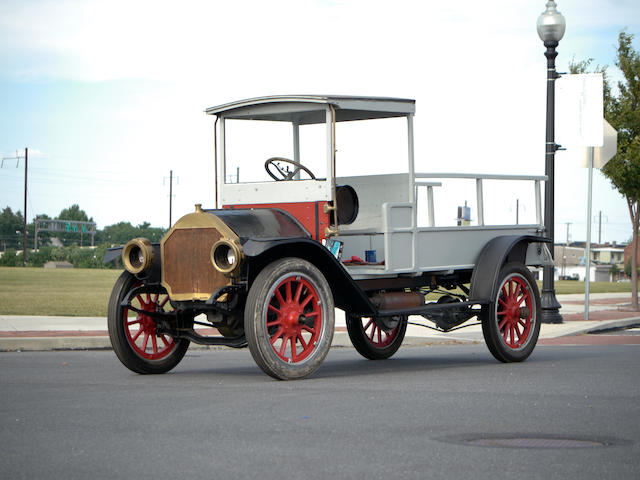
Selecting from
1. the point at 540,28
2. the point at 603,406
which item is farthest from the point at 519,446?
the point at 540,28

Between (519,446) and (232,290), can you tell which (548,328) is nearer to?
(232,290)

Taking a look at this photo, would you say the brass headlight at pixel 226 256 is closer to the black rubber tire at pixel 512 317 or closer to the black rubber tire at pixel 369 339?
the black rubber tire at pixel 369 339

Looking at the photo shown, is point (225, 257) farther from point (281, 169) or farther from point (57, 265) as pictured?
point (57, 265)

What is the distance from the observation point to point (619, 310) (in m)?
22.1

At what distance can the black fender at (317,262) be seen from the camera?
7.89m

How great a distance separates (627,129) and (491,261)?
44.9ft

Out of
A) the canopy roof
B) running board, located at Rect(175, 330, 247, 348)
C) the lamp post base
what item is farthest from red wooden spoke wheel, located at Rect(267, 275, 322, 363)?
the lamp post base

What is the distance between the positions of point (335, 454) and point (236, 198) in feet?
17.2

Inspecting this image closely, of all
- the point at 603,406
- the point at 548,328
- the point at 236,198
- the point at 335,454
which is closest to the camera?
the point at 335,454

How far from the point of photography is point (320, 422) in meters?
5.94

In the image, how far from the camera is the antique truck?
8.14m

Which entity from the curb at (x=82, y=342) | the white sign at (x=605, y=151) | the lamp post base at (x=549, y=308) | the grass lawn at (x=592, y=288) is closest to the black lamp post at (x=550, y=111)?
the lamp post base at (x=549, y=308)

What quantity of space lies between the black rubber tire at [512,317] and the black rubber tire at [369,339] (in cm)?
118

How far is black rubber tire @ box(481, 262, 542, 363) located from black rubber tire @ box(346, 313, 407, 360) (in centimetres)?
118
